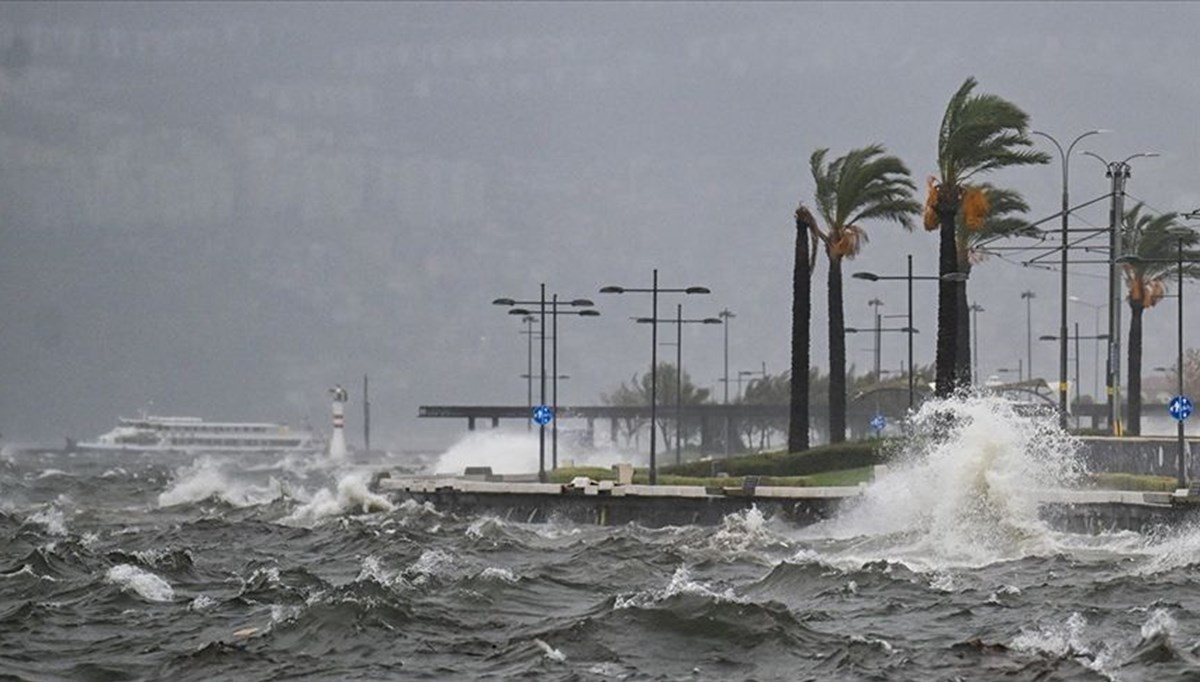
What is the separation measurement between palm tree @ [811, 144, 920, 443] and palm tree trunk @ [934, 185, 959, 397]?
24.2ft

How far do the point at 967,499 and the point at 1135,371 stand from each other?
48612 millimetres

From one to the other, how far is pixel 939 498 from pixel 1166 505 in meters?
5.66

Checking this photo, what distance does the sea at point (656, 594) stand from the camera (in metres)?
27.7

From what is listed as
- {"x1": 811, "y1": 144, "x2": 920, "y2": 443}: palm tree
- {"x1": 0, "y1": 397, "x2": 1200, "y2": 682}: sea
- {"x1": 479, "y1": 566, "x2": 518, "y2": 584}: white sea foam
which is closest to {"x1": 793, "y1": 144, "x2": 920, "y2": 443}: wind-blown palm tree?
{"x1": 811, "y1": 144, "x2": 920, "y2": 443}: palm tree

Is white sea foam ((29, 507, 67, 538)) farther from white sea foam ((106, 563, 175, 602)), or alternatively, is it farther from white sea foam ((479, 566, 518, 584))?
white sea foam ((479, 566, 518, 584))

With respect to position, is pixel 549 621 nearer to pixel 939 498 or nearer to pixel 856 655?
pixel 856 655

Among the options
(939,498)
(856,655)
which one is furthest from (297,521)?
(856,655)

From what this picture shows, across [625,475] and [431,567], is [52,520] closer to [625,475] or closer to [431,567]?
[625,475]

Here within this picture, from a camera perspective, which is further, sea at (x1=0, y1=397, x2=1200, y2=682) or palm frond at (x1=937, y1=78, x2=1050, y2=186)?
palm frond at (x1=937, y1=78, x2=1050, y2=186)

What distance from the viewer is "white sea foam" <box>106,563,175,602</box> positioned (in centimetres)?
3706

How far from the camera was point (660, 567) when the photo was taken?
42.8 metres

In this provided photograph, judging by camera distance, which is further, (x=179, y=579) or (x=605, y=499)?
(x=605, y=499)

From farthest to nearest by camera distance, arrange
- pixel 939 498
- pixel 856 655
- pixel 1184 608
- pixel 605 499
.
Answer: pixel 605 499
pixel 939 498
pixel 1184 608
pixel 856 655

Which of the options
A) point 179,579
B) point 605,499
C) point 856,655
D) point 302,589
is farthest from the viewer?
point 605,499
